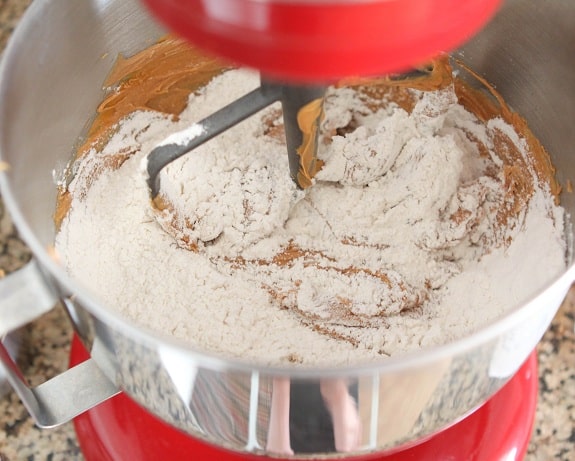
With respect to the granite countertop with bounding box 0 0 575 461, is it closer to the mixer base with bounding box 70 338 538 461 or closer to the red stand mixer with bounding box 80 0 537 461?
the mixer base with bounding box 70 338 538 461

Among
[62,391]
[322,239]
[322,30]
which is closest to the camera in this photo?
[322,30]

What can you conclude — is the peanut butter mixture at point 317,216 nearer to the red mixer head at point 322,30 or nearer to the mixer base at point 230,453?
the mixer base at point 230,453

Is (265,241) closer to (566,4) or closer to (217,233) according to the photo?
(217,233)

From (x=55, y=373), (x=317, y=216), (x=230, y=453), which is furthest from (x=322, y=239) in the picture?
(x=55, y=373)

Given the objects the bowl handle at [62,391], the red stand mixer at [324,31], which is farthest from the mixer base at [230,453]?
the red stand mixer at [324,31]

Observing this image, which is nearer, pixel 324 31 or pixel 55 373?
pixel 324 31

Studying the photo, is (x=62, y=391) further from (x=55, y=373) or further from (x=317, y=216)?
(x=317, y=216)
